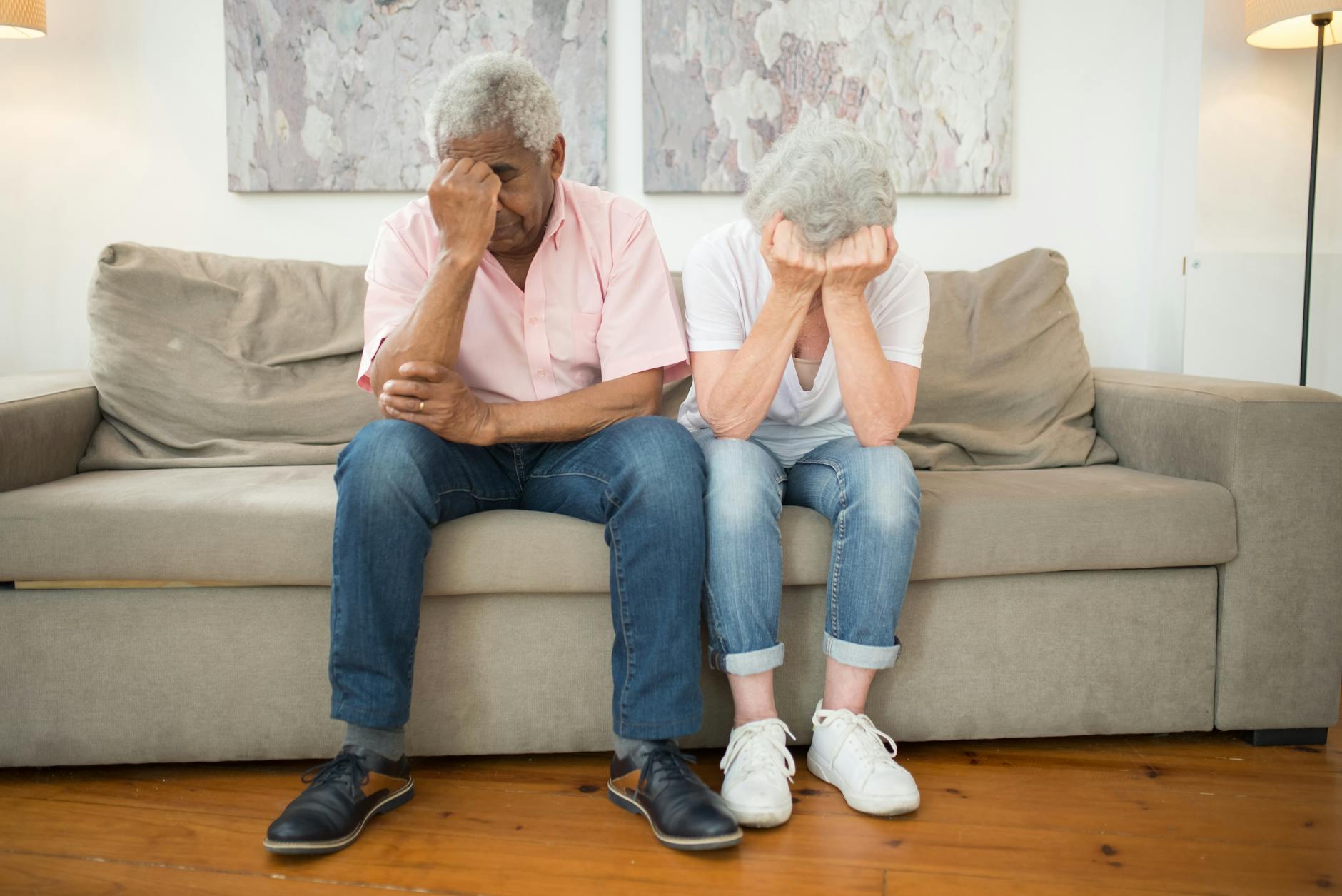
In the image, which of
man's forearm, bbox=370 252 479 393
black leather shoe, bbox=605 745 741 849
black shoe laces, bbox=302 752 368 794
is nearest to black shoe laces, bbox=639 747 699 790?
black leather shoe, bbox=605 745 741 849

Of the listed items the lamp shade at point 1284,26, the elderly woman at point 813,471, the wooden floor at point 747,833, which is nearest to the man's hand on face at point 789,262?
the elderly woman at point 813,471

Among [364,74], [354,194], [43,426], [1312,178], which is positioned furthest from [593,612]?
[1312,178]

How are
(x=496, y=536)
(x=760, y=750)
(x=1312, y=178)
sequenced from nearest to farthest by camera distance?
(x=760, y=750), (x=496, y=536), (x=1312, y=178)

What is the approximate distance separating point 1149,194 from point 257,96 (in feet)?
7.45

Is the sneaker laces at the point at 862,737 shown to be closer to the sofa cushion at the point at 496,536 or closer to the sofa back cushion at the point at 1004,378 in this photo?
the sofa cushion at the point at 496,536

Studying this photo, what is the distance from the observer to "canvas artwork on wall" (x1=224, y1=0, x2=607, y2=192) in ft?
7.86

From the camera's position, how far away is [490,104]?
1.38 m

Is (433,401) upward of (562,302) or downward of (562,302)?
downward

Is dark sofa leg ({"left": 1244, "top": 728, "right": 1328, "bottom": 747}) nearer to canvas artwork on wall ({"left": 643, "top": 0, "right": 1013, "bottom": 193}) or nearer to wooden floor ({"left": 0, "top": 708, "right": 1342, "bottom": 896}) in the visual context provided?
wooden floor ({"left": 0, "top": 708, "right": 1342, "bottom": 896})

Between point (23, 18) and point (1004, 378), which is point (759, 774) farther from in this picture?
point (23, 18)

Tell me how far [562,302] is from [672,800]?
772 mm

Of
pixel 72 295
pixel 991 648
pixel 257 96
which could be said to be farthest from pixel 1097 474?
pixel 72 295

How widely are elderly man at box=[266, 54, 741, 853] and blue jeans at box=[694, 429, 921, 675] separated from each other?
55mm

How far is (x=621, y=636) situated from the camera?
4.43 ft
